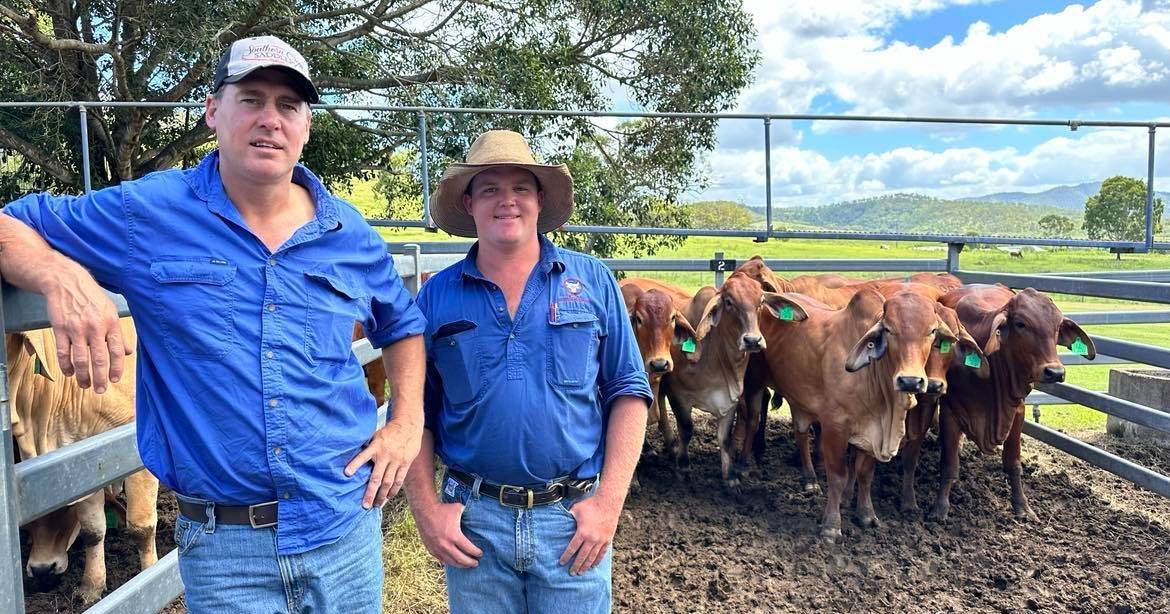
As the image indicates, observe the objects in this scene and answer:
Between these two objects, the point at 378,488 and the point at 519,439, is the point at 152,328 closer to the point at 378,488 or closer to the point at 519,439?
the point at 378,488

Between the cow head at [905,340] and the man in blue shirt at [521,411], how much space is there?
2.90 m

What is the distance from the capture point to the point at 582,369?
2520 mm

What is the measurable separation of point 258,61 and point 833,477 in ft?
15.1

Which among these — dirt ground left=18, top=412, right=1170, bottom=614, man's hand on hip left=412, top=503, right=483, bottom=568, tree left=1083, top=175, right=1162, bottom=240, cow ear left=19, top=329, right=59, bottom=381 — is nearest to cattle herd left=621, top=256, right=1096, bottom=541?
dirt ground left=18, top=412, right=1170, bottom=614

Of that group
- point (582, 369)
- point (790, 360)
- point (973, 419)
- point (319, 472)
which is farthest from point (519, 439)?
point (973, 419)

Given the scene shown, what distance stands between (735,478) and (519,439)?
4114mm

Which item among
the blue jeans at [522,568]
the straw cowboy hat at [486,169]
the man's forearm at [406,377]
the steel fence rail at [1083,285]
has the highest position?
the straw cowboy hat at [486,169]

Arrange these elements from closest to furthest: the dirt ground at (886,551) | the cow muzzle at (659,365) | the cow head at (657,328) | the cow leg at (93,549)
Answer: the cow leg at (93,549), the dirt ground at (886,551), the cow muzzle at (659,365), the cow head at (657,328)

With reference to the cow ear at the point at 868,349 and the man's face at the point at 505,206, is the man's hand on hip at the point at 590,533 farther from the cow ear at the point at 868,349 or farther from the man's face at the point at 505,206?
the cow ear at the point at 868,349

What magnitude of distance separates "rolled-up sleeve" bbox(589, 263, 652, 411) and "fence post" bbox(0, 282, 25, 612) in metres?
1.54

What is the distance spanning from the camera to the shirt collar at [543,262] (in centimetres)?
256

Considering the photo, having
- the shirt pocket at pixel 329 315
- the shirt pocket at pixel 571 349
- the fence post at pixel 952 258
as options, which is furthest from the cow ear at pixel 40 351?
the fence post at pixel 952 258

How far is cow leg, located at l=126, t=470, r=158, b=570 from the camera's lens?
13.3 feet

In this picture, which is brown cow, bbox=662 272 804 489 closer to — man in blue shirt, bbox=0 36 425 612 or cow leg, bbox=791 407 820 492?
cow leg, bbox=791 407 820 492
